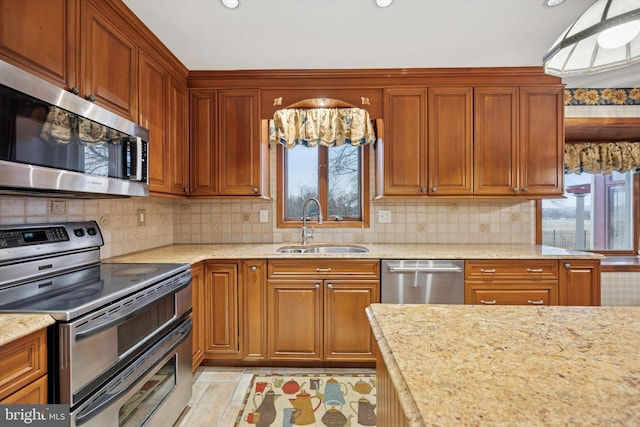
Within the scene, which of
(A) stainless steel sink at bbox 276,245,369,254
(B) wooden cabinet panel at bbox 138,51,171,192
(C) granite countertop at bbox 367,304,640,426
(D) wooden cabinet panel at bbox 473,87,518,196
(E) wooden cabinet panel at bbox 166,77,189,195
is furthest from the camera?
(A) stainless steel sink at bbox 276,245,369,254

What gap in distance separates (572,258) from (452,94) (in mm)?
1556

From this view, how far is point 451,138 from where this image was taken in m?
2.62

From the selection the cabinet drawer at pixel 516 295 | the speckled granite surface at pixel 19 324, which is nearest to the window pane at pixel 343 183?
the cabinet drawer at pixel 516 295

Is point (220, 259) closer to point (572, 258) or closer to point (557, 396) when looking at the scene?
point (557, 396)

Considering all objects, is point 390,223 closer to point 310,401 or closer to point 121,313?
point 310,401

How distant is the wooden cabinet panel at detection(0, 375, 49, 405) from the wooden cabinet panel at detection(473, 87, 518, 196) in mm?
2890

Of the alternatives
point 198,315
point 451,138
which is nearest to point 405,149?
point 451,138

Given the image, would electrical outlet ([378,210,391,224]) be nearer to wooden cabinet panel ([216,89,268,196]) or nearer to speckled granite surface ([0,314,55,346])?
wooden cabinet panel ([216,89,268,196])

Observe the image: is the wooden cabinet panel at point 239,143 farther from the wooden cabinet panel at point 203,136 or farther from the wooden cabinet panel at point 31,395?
the wooden cabinet panel at point 31,395

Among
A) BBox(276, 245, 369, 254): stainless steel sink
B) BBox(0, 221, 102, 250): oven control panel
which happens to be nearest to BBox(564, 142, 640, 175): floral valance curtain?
BBox(276, 245, 369, 254): stainless steel sink

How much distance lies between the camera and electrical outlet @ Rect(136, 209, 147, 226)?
8.01 feet

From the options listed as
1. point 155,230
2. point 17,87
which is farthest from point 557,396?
point 155,230

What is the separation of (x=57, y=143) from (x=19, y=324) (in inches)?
27.7

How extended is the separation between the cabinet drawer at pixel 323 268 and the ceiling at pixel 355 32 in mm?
1586
